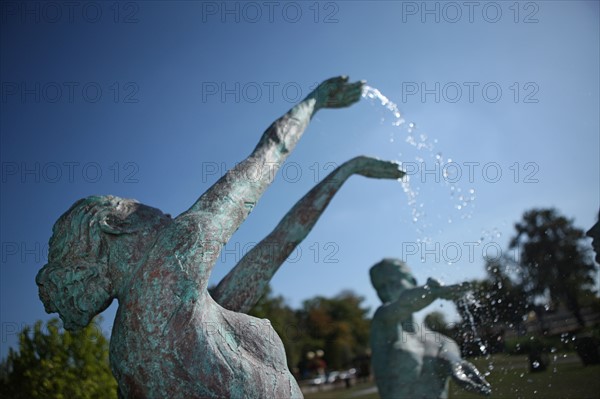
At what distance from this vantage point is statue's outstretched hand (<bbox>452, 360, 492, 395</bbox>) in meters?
4.32

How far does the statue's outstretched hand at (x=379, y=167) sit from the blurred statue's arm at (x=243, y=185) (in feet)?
1.48

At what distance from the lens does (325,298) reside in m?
70.1

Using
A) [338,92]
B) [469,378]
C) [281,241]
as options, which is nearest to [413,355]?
[469,378]

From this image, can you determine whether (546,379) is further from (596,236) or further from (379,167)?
(379,167)

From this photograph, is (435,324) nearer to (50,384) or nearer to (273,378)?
(273,378)

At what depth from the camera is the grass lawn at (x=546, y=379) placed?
3938 millimetres

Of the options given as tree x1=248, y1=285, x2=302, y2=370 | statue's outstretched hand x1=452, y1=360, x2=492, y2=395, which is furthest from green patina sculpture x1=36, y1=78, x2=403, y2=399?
tree x1=248, y1=285, x2=302, y2=370

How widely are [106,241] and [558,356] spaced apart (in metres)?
4.33

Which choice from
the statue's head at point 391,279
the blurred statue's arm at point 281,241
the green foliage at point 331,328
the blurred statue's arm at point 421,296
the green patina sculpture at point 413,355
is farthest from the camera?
the green foliage at point 331,328

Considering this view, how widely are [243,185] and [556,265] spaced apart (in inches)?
177

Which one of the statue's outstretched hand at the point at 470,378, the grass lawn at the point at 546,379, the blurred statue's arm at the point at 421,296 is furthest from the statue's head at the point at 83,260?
the grass lawn at the point at 546,379

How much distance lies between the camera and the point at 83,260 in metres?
1.97

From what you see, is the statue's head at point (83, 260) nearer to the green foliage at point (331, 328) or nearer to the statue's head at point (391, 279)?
the statue's head at point (391, 279)

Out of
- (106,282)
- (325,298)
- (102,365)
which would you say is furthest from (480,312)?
(325,298)
